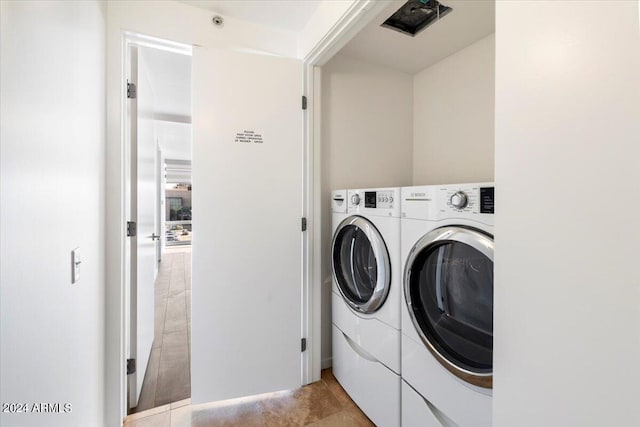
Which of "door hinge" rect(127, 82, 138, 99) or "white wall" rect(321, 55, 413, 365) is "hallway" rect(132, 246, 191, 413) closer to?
"white wall" rect(321, 55, 413, 365)

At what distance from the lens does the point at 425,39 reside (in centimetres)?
186

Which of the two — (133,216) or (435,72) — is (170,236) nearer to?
(133,216)

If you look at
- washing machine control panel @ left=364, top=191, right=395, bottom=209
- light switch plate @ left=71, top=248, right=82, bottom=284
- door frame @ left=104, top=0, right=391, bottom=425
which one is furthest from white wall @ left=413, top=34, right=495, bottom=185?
light switch plate @ left=71, top=248, right=82, bottom=284

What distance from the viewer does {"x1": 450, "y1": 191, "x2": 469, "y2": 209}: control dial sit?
978mm

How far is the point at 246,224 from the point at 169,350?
1.48 metres

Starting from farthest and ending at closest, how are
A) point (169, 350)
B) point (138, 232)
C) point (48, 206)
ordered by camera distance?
point (169, 350) < point (138, 232) < point (48, 206)

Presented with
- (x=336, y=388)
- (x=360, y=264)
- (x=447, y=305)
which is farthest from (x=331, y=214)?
(x=336, y=388)

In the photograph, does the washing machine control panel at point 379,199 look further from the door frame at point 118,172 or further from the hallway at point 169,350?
the hallway at point 169,350

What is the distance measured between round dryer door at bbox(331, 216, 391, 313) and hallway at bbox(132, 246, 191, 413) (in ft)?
4.08

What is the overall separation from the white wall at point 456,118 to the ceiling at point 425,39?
10cm

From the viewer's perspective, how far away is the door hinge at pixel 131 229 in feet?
5.02

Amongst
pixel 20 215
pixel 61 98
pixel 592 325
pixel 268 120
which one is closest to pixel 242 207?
pixel 268 120

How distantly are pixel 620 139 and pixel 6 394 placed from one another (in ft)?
4.09

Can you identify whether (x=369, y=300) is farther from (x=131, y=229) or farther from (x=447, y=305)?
(x=131, y=229)
